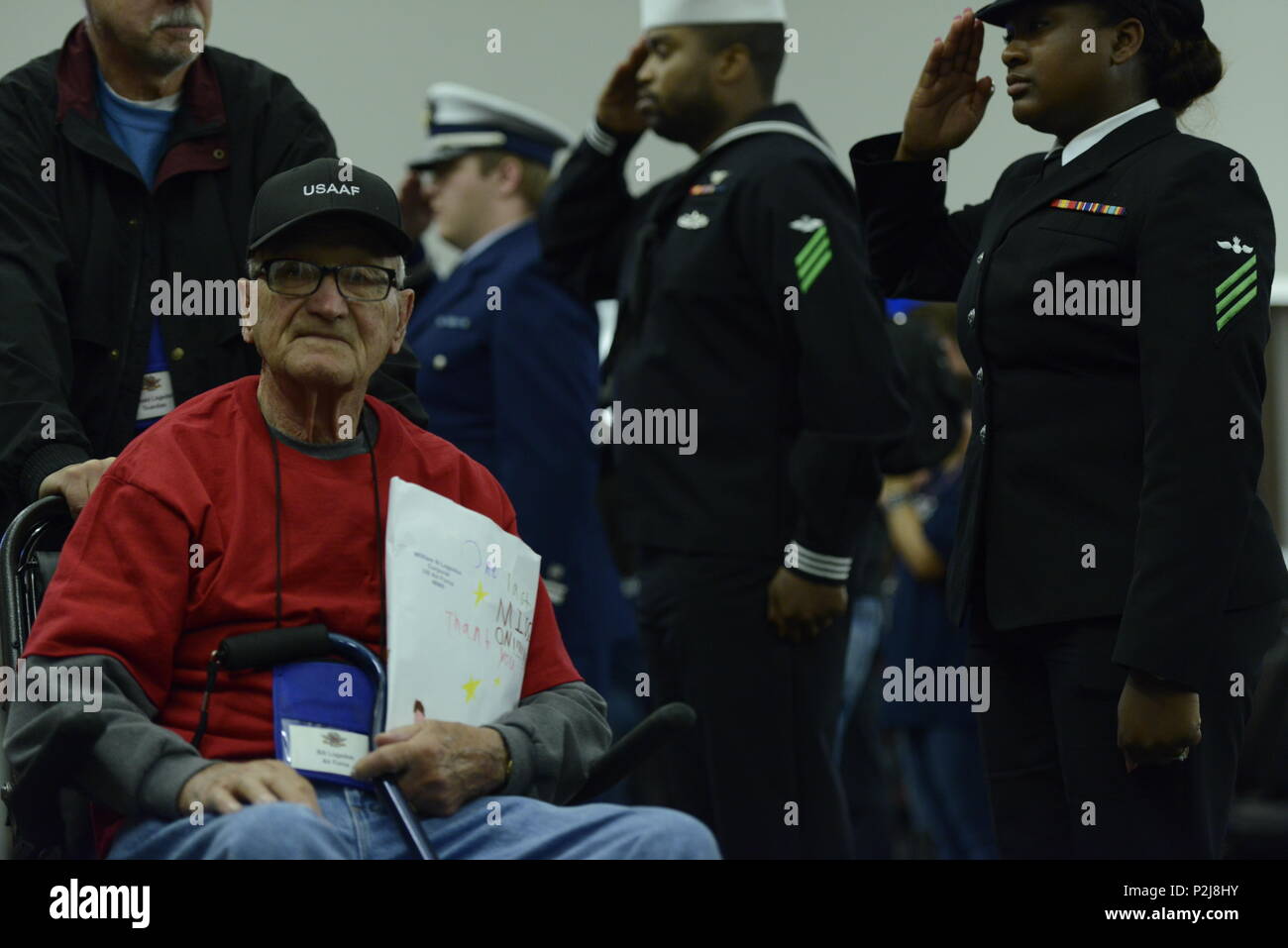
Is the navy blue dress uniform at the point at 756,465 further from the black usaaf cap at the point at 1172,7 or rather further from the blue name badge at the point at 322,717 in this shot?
the blue name badge at the point at 322,717

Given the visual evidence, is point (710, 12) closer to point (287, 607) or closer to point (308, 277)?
point (308, 277)

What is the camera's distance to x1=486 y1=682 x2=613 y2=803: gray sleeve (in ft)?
7.84

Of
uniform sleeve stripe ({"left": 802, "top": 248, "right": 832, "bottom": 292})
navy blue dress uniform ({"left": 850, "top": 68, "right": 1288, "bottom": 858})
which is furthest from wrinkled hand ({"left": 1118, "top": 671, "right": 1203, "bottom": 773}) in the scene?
uniform sleeve stripe ({"left": 802, "top": 248, "right": 832, "bottom": 292})

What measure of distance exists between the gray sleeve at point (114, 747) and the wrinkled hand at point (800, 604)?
1551mm

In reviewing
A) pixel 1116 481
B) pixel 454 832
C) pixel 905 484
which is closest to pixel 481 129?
pixel 905 484

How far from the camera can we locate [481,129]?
16.4ft

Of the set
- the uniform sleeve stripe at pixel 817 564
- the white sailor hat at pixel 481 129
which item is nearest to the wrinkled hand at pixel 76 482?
the uniform sleeve stripe at pixel 817 564

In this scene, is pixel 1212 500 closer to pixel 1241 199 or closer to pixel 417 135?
Result: pixel 1241 199

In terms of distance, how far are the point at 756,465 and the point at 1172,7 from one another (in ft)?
4.18

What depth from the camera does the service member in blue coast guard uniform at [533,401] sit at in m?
4.41
